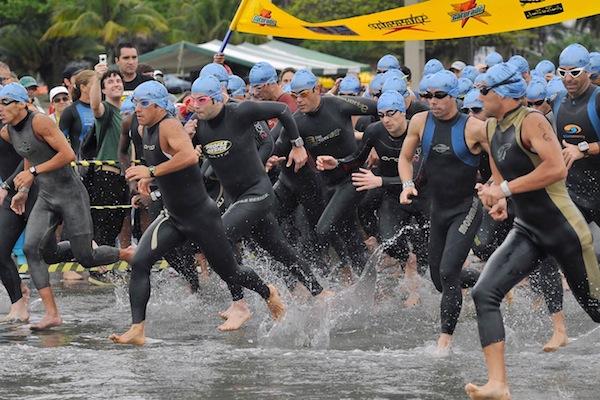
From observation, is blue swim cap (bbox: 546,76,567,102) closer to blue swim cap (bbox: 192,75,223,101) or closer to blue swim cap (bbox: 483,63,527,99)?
blue swim cap (bbox: 192,75,223,101)

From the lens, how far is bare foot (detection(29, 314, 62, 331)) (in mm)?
10133

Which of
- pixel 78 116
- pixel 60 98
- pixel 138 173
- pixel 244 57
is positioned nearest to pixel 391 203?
pixel 138 173

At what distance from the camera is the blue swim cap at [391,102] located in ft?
34.1

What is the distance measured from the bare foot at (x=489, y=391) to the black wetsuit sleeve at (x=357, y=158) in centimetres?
439

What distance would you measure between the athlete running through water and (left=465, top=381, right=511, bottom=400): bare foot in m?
2.99

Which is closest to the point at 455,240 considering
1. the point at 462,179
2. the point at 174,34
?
the point at 462,179

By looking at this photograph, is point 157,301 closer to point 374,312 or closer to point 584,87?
point 374,312

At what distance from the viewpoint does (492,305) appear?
719cm

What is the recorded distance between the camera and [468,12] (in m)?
12.9

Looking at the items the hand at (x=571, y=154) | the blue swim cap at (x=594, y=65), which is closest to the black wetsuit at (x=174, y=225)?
the hand at (x=571, y=154)

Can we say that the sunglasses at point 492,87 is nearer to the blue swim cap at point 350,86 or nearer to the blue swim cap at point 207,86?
the blue swim cap at point 207,86

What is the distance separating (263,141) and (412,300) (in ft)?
6.28

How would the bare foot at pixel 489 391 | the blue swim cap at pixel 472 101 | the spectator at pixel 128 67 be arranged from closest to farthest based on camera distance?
the bare foot at pixel 489 391
the blue swim cap at pixel 472 101
the spectator at pixel 128 67

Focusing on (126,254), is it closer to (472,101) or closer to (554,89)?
(472,101)
